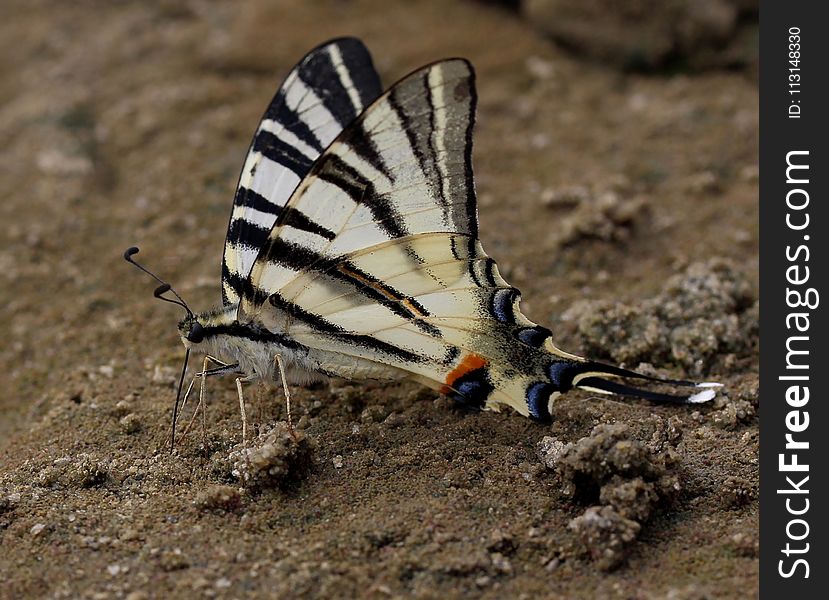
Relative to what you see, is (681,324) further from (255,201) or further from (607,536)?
(255,201)

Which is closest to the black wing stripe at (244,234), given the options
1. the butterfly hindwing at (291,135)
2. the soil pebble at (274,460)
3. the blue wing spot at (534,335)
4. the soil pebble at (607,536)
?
the butterfly hindwing at (291,135)

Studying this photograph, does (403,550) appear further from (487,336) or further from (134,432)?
(134,432)

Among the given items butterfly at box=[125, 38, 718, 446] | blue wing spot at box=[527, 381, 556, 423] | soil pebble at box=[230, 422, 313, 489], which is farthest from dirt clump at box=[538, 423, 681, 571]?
soil pebble at box=[230, 422, 313, 489]

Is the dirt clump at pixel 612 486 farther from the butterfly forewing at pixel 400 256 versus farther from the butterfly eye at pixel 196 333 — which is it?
the butterfly eye at pixel 196 333

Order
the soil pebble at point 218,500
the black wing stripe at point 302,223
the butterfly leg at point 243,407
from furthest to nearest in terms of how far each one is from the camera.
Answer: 1. the butterfly leg at point 243,407
2. the black wing stripe at point 302,223
3. the soil pebble at point 218,500

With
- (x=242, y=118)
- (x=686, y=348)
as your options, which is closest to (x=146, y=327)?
(x=242, y=118)

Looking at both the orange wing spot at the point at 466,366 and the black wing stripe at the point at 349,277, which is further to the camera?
the orange wing spot at the point at 466,366
